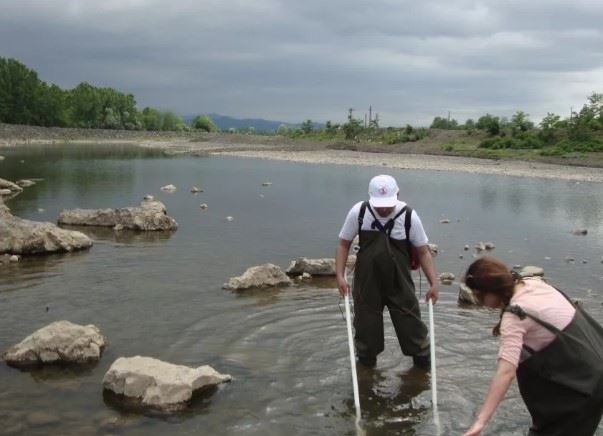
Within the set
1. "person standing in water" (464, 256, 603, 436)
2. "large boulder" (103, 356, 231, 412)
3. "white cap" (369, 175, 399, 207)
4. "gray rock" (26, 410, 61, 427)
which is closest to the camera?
"person standing in water" (464, 256, 603, 436)

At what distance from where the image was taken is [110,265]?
15.1 metres

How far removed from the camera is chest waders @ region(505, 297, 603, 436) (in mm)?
4895

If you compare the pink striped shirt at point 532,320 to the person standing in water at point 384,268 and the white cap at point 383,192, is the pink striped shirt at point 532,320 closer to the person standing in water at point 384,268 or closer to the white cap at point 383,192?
the white cap at point 383,192

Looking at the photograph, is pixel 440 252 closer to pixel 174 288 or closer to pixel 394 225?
pixel 174 288

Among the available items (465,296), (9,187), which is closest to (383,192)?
(465,296)

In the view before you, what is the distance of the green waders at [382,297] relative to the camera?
26.6 ft

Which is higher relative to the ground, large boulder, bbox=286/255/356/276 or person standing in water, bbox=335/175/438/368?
person standing in water, bbox=335/175/438/368

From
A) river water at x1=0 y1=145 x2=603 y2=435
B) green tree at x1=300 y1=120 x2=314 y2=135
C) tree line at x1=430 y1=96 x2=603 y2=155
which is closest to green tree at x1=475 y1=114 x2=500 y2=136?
tree line at x1=430 y1=96 x2=603 y2=155

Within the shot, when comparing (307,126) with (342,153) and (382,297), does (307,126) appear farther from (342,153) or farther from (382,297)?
(382,297)

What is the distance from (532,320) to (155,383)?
444 centimetres

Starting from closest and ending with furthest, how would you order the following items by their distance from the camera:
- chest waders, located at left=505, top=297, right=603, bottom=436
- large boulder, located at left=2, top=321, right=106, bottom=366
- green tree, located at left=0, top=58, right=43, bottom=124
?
chest waders, located at left=505, top=297, right=603, bottom=436
large boulder, located at left=2, top=321, right=106, bottom=366
green tree, located at left=0, top=58, right=43, bottom=124

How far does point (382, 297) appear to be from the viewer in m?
8.42

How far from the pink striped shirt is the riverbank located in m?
47.0

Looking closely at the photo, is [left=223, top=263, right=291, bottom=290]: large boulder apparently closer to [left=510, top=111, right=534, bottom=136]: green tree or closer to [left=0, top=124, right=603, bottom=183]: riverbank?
[left=0, top=124, right=603, bottom=183]: riverbank
